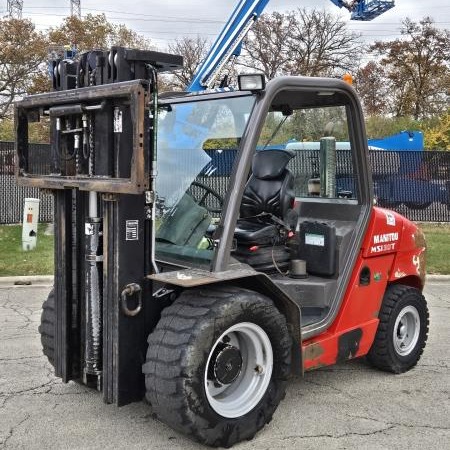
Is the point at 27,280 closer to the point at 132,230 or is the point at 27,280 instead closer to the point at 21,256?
the point at 21,256

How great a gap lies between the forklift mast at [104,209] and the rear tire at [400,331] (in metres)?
2.06

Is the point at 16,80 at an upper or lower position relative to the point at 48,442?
upper

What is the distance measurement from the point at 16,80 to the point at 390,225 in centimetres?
3233

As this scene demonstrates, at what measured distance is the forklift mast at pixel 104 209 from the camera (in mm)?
3609

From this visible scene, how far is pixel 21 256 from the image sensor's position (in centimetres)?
1057

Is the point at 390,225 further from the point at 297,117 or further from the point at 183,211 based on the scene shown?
the point at 183,211

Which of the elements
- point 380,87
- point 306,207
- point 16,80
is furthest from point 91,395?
point 380,87

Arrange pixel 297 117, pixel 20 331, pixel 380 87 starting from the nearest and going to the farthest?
1. pixel 297 117
2. pixel 20 331
3. pixel 380 87

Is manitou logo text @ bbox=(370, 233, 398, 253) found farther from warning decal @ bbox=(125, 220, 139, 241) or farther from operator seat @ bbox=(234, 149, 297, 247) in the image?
warning decal @ bbox=(125, 220, 139, 241)

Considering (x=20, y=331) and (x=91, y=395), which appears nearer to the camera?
(x=91, y=395)

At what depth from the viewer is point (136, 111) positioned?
339 cm

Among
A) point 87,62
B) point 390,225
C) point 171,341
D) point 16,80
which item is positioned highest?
point 16,80

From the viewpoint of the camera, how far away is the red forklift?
3604 mm

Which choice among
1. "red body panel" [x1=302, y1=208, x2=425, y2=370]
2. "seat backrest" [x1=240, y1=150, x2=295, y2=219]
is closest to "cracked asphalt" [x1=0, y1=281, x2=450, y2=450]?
"red body panel" [x1=302, y1=208, x2=425, y2=370]
